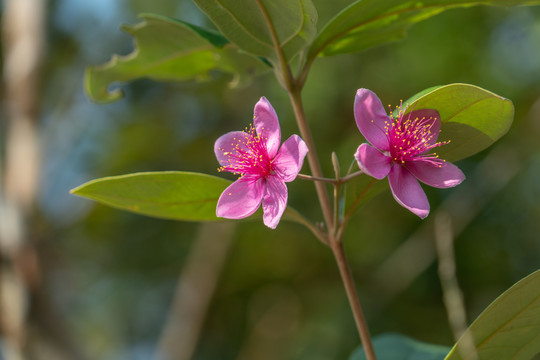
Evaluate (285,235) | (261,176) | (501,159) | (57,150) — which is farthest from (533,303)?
(57,150)

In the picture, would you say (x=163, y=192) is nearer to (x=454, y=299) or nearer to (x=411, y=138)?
(x=411, y=138)

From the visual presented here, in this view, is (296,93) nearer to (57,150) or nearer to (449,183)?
(449,183)

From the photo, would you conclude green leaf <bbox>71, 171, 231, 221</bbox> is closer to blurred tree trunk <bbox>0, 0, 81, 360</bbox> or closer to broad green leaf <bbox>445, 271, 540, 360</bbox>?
broad green leaf <bbox>445, 271, 540, 360</bbox>

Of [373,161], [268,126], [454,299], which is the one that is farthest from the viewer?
[454,299]

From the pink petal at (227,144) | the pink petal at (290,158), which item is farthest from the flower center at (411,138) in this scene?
the pink petal at (227,144)

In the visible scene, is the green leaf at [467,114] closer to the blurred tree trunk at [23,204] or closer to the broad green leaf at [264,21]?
the broad green leaf at [264,21]

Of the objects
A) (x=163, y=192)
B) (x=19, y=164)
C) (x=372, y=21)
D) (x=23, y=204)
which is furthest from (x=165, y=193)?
(x=19, y=164)
